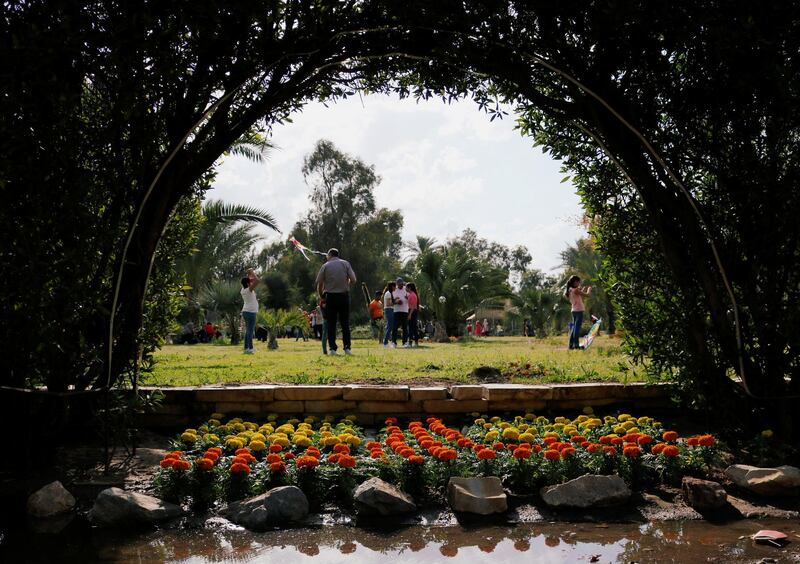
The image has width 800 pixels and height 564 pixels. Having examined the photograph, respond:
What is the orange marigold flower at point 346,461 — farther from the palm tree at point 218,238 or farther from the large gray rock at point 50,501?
the palm tree at point 218,238

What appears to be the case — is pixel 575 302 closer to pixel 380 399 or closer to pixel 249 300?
pixel 249 300

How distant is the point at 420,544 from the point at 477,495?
24.5 inches

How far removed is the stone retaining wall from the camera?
256 inches

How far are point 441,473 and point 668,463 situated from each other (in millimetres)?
1587

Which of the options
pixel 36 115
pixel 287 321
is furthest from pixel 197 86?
pixel 287 321

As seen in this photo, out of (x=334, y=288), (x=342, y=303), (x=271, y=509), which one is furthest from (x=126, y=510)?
(x=342, y=303)

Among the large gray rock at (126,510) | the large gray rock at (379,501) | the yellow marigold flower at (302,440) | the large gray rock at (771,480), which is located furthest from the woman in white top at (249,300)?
the large gray rock at (771,480)

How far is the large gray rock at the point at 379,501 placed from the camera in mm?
4238

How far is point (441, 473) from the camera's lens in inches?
181

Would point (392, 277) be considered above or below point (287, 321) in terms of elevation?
above

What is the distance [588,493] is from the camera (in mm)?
4391

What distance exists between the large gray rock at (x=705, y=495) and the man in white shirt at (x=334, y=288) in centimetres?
801

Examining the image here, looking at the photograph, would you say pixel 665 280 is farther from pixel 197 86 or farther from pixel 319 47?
pixel 197 86

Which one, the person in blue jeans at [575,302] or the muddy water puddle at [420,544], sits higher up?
the person in blue jeans at [575,302]
